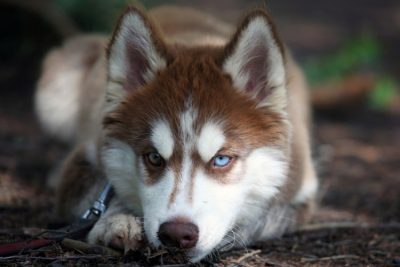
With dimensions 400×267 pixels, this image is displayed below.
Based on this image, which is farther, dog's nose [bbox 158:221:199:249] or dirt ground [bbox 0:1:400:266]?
dirt ground [bbox 0:1:400:266]

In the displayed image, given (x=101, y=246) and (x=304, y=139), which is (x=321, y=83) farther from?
(x=101, y=246)

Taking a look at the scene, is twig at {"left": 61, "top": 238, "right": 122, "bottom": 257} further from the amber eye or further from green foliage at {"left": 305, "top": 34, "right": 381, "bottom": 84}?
green foliage at {"left": 305, "top": 34, "right": 381, "bottom": 84}

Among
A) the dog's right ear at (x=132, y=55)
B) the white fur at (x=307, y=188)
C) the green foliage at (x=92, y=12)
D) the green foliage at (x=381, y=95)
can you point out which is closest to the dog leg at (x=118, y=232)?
the dog's right ear at (x=132, y=55)

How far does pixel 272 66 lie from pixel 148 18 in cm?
77

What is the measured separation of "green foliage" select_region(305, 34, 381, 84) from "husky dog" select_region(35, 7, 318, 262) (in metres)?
4.02

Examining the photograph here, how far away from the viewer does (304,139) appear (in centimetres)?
466

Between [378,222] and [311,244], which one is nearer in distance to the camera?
[311,244]

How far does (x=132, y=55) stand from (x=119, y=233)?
1100mm

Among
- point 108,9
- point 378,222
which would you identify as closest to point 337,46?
point 108,9

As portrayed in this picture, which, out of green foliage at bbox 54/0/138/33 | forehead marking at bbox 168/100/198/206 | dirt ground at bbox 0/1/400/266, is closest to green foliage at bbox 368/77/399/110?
dirt ground at bbox 0/1/400/266

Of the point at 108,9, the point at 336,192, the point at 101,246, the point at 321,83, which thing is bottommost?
the point at 101,246

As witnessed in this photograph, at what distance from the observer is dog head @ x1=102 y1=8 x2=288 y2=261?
329cm

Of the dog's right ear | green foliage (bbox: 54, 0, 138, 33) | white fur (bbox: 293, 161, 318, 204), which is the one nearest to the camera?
the dog's right ear

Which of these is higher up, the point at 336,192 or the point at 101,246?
the point at 336,192
